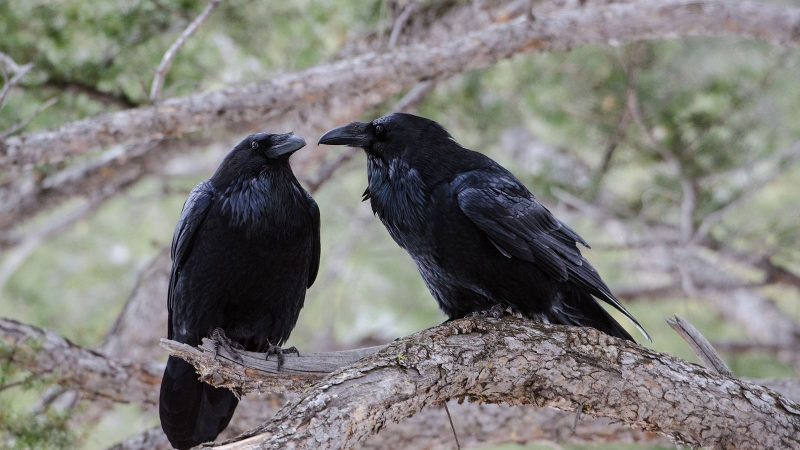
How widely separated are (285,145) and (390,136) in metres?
0.57

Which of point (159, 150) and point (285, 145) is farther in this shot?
point (159, 150)

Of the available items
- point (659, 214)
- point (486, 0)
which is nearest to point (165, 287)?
point (486, 0)

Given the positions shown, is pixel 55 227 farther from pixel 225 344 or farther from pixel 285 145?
pixel 225 344

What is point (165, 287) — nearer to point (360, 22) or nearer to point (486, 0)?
point (360, 22)

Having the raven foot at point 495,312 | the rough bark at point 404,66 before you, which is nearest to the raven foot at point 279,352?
the raven foot at point 495,312

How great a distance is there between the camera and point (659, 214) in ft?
28.4

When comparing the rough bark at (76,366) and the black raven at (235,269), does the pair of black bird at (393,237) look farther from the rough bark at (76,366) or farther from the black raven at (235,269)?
the rough bark at (76,366)

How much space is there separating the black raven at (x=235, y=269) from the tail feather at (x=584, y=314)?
1382 mm

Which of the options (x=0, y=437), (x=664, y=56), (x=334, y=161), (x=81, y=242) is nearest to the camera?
(x=0, y=437)

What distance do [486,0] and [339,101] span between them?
1.80m

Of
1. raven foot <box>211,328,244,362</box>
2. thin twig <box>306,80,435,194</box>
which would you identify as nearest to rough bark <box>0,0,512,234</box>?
thin twig <box>306,80,435,194</box>

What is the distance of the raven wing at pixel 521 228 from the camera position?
4492mm

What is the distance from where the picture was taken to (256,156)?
16.3 ft

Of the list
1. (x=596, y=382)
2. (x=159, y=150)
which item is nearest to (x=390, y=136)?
(x=596, y=382)
